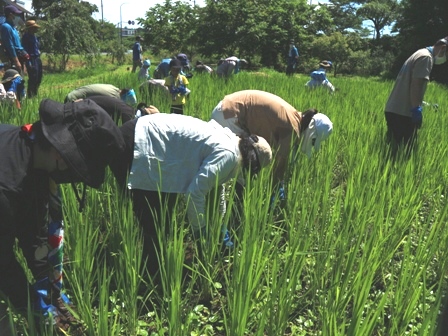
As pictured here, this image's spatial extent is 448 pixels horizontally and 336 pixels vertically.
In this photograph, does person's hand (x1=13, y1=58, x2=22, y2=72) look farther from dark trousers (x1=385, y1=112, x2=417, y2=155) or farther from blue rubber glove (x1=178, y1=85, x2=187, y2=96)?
dark trousers (x1=385, y1=112, x2=417, y2=155)

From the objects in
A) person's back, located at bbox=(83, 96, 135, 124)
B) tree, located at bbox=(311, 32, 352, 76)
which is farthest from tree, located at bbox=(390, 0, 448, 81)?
person's back, located at bbox=(83, 96, 135, 124)

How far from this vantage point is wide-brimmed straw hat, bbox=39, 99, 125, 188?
0.95 m

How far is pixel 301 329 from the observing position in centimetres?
148

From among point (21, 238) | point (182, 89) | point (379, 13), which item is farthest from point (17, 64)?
point (379, 13)

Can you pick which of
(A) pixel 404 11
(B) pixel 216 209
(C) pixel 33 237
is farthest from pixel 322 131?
(A) pixel 404 11

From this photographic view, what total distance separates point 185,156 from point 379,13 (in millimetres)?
27039

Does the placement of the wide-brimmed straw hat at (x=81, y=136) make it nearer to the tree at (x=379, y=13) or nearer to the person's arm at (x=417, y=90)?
the person's arm at (x=417, y=90)

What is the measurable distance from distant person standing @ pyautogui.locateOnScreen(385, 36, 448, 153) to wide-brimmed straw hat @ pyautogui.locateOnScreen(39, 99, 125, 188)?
2.30 m

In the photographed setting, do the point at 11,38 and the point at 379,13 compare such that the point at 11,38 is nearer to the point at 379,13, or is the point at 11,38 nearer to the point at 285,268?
the point at 285,268

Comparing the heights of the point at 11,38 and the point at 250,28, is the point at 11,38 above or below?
below

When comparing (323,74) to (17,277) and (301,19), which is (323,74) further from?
(301,19)

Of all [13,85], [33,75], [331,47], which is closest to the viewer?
[13,85]

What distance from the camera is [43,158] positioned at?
40.7 inches

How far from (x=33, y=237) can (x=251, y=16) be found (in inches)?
623
